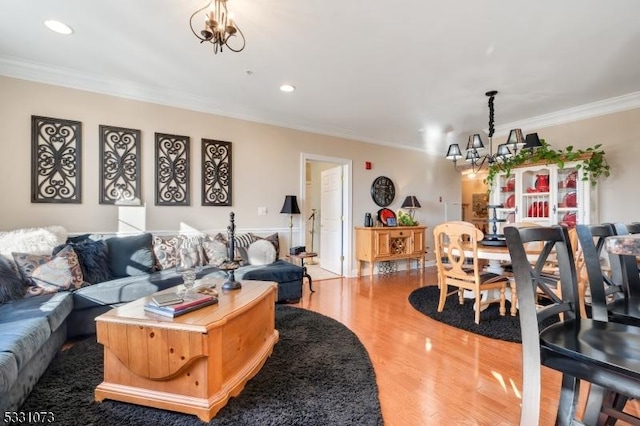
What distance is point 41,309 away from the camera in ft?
6.65

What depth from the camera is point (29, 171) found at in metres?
2.99

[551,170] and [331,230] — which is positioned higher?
[551,170]

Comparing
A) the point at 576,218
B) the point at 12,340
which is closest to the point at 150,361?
the point at 12,340

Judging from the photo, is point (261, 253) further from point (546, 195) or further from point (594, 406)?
point (546, 195)

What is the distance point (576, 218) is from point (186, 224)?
5.04 meters

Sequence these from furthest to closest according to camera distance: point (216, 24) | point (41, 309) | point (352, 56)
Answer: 1. point (352, 56)
2. point (41, 309)
3. point (216, 24)

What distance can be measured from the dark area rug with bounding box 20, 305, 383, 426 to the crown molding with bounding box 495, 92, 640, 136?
14.1 feet

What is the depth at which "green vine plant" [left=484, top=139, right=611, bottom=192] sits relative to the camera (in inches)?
145

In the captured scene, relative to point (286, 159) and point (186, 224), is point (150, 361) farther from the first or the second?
point (286, 159)

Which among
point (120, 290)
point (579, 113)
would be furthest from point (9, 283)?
point (579, 113)

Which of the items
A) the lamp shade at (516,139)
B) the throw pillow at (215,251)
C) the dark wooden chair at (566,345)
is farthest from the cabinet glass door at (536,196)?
the throw pillow at (215,251)

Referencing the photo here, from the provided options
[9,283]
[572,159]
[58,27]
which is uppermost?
[58,27]

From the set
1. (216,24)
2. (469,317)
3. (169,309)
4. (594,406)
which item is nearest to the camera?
(594,406)

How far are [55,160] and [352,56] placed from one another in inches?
125
